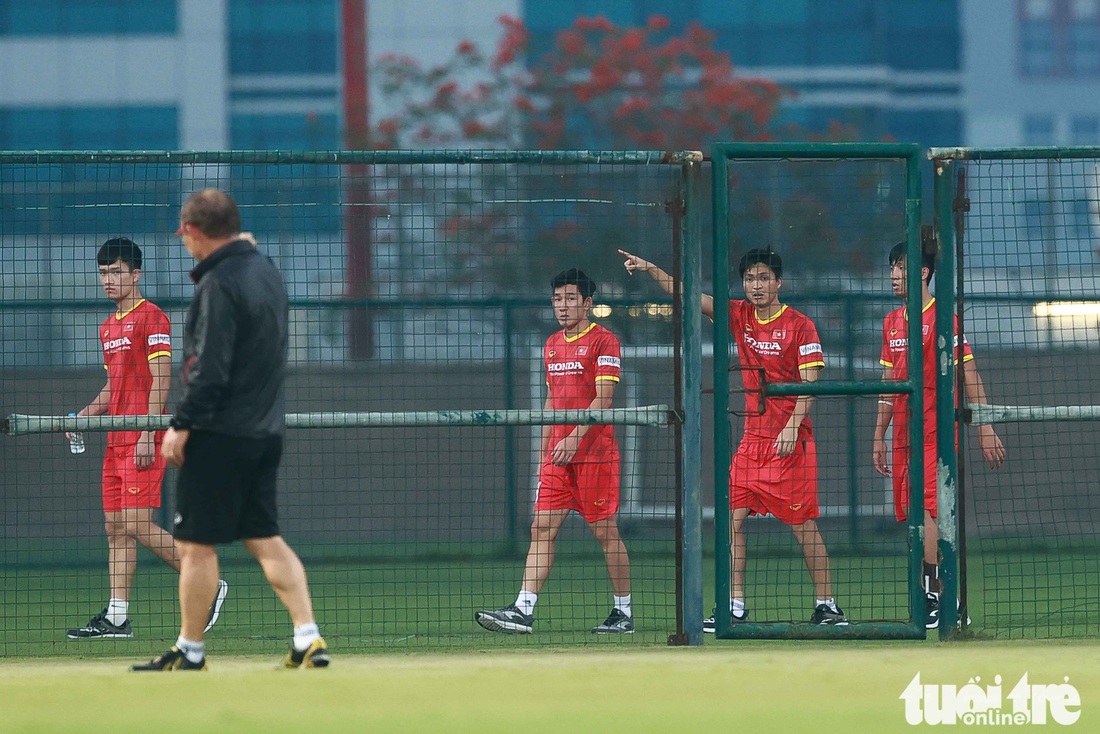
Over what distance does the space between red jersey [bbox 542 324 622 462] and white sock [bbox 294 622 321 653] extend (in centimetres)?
260

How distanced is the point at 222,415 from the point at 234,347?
250 millimetres

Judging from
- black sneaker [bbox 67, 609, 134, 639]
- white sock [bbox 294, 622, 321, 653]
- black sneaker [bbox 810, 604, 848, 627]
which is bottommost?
black sneaker [bbox 67, 609, 134, 639]

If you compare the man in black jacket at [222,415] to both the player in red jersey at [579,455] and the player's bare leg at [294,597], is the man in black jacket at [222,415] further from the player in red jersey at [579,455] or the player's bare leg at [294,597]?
the player in red jersey at [579,455]

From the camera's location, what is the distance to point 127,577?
790cm

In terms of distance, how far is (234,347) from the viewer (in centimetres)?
564

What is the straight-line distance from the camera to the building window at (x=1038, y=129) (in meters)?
35.4

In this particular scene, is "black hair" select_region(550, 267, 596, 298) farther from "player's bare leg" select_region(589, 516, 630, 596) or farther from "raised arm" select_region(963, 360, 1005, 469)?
"raised arm" select_region(963, 360, 1005, 469)

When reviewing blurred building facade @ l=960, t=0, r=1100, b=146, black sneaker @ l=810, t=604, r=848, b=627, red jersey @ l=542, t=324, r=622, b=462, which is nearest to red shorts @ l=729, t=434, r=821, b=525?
Answer: black sneaker @ l=810, t=604, r=848, b=627

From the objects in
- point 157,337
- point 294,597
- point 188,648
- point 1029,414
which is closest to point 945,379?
point 1029,414

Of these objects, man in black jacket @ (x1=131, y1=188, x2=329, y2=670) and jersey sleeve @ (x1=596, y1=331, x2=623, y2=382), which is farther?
jersey sleeve @ (x1=596, y1=331, x2=623, y2=382)

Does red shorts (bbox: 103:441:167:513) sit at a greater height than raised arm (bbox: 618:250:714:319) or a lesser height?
lesser

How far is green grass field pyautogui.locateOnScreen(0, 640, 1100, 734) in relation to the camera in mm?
4902

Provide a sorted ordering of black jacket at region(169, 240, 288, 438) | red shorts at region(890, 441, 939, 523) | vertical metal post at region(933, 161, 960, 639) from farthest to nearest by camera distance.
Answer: red shorts at region(890, 441, 939, 523) < vertical metal post at region(933, 161, 960, 639) < black jacket at region(169, 240, 288, 438)

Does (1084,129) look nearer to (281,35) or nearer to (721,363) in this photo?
(281,35)
